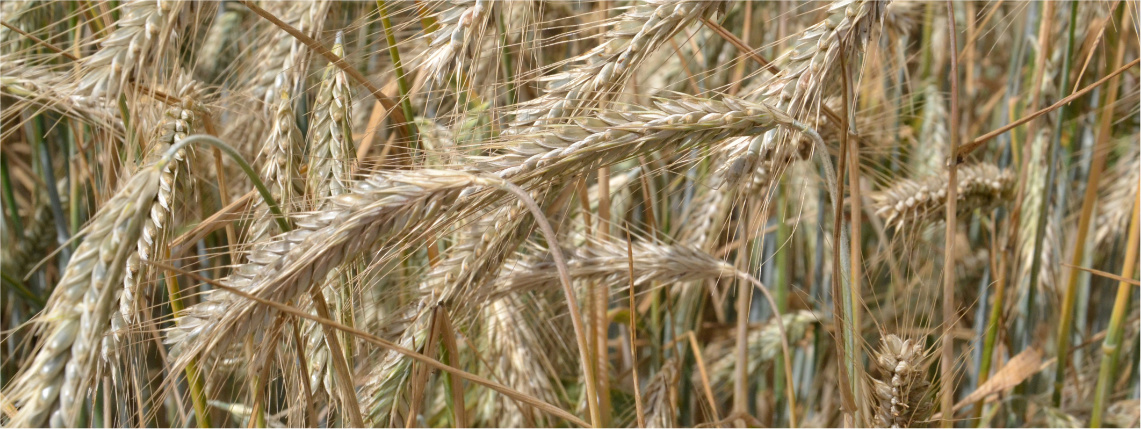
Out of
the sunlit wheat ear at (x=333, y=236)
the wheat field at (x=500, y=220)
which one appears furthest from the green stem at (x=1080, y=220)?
the sunlit wheat ear at (x=333, y=236)

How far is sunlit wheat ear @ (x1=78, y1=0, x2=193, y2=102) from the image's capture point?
0.82 m

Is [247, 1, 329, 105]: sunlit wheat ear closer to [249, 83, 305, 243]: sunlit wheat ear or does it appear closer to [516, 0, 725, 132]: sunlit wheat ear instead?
[249, 83, 305, 243]: sunlit wheat ear

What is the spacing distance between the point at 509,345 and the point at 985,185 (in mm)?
870

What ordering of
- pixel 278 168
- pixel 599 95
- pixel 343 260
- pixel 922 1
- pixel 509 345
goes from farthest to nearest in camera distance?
pixel 922 1 → pixel 509 345 → pixel 278 168 → pixel 599 95 → pixel 343 260

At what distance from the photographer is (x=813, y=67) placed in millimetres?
845

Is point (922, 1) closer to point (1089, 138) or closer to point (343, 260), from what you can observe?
point (1089, 138)

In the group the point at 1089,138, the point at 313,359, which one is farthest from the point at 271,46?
the point at 1089,138

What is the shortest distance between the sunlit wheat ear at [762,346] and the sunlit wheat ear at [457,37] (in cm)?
107

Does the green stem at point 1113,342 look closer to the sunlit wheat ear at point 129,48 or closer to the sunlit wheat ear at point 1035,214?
the sunlit wheat ear at point 1035,214

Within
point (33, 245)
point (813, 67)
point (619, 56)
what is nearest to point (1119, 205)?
point (813, 67)

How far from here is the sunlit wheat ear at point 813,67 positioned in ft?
2.73

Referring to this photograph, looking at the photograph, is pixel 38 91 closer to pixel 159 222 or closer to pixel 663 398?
pixel 159 222

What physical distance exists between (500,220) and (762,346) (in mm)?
1032

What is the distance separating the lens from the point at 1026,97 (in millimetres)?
1660
